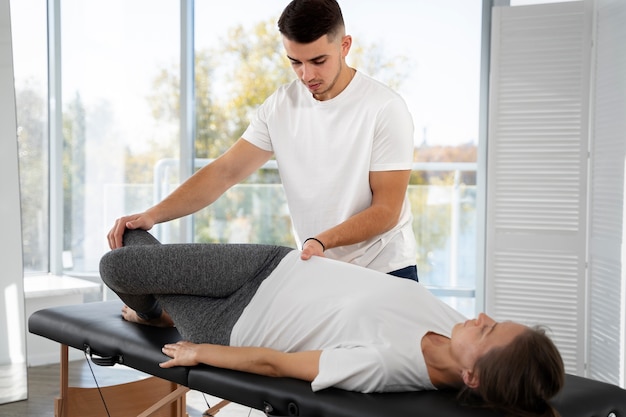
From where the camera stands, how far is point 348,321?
1674mm

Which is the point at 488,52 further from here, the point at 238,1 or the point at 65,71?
the point at 65,71

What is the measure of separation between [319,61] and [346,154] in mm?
270

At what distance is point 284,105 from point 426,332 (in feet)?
2.69

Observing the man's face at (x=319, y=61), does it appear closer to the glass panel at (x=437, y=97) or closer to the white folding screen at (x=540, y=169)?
the white folding screen at (x=540, y=169)

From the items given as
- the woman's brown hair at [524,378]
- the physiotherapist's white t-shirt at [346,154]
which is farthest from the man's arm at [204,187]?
the woman's brown hair at [524,378]

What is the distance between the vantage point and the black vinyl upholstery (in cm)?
143

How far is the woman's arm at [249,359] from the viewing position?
1603 millimetres

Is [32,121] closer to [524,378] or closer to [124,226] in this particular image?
[124,226]

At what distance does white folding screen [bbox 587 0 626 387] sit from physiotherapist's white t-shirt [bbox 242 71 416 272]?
129cm

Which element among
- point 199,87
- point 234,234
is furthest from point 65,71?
point 234,234

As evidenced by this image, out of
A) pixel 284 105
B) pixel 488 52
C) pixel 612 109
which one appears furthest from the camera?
pixel 488 52

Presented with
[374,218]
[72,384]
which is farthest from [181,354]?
[72,384]

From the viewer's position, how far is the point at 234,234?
4.39 meters

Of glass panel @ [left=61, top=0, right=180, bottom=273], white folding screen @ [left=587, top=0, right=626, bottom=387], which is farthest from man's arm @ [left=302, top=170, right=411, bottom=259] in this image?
glass panel @ [left=61, top=0, right=180, bottom=273]
